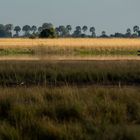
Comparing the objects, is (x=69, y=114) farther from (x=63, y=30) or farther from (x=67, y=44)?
(x=63, y=30)

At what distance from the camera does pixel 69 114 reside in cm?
1256

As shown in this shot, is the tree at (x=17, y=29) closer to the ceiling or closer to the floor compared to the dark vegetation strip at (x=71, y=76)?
closer to the floor

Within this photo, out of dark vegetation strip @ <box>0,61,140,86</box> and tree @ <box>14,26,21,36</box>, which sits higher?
dark vegetation strip @ <box>0,61,140,86</box>

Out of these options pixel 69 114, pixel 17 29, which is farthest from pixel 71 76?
pixel 17 29

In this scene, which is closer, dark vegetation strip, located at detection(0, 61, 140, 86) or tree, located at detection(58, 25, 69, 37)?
dark vegetation strip, located at detection(0, 61, 140, 86)

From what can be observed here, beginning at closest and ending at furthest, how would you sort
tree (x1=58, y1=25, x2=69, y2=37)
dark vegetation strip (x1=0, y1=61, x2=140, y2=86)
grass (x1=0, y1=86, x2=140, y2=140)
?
1. grass (x1=0, y1=86, x2=140, y2=140)
2. dark vegetation strip (x1=0, y1=61, x2=140, y2=86)
3. tree (x1=58, y1=25, x2=69, y2=37)

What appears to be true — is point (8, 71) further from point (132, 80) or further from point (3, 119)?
point (3, 119)

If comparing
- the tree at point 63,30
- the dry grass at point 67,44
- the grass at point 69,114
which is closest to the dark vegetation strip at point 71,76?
the grass at point 69,114

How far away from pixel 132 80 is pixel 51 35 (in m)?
76.7

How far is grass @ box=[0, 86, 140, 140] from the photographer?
36.0 feet

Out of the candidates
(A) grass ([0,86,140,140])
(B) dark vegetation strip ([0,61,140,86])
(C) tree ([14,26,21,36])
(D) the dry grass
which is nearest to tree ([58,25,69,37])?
(C) tree ([14,26,21,36])

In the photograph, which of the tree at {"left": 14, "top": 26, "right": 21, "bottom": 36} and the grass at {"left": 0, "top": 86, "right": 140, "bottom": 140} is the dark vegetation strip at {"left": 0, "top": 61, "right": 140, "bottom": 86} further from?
the tree at {"left": 14, "top": 26, "right": 21, "bottom": 36}

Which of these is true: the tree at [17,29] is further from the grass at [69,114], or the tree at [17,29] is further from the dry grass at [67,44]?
the grass at [69,114]

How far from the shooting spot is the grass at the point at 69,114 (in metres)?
11.0
